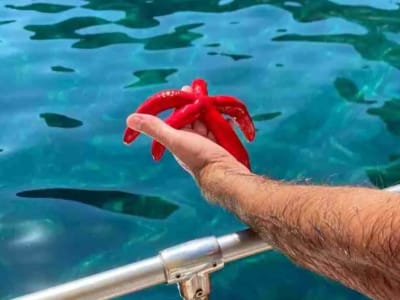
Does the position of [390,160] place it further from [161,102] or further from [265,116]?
[161,102]

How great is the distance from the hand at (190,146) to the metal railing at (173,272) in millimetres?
178

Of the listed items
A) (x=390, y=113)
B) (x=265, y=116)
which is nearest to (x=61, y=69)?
(x=265, y=116)

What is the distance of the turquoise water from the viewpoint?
270 cm

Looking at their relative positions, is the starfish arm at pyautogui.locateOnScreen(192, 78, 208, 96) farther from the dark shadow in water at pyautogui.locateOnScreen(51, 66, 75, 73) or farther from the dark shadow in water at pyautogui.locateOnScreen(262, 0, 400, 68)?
the dark shadow in water at pyautogui.locateOnScreen(262, 0, 400, 68)

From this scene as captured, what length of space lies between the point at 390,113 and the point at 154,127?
2237mm

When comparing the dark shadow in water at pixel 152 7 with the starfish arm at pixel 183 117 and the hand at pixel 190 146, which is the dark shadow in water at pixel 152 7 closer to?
the starfish arm at pixel 183 117

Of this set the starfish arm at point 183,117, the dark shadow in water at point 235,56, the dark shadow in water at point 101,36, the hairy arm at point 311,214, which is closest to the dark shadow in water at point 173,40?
the dark shadow in water at point 101,36

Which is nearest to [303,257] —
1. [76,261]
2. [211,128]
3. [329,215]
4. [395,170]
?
[329,215]

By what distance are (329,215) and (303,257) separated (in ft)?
0.55

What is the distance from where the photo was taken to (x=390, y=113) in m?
3.61

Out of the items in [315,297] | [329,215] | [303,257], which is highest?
[329,215]

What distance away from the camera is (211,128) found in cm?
173

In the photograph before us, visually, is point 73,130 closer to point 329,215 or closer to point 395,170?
point 395,170

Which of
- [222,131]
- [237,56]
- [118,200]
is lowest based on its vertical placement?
[118,200]
